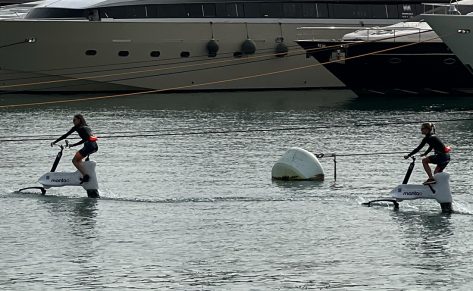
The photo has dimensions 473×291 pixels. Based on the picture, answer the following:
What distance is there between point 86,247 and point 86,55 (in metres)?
41.4

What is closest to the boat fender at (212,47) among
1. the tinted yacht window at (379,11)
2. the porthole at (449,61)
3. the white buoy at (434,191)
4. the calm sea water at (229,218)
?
the tinted yacht window at (379,11)

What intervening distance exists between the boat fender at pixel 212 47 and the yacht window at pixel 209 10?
4.29 feet

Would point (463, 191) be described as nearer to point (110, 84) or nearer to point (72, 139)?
point (72, 139)

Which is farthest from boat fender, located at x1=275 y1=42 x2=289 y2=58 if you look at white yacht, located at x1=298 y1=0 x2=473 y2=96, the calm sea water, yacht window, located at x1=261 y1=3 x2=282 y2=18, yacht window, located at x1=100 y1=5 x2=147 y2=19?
the calm sea water

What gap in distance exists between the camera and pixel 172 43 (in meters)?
70.6

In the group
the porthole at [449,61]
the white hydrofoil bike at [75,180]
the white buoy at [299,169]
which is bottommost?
the porthole at [449,61]

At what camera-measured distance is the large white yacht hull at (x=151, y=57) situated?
69.7 m

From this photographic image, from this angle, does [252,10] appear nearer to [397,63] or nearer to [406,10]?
[406,10]

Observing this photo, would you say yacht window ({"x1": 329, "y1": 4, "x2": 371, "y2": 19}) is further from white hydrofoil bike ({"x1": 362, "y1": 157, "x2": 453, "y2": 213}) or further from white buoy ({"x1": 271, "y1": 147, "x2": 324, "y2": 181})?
white hydrofoil bike ({"x1": 362, "y1": 157, "x2": 453, "y2": 213})

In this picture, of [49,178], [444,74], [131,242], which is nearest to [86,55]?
[444,74]

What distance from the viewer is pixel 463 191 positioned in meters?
36.3

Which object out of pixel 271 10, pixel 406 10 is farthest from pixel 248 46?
pixel 406 10

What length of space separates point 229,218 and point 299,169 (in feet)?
19.7

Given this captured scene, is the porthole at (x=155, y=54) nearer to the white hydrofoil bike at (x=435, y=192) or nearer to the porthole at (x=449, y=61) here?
the porthole at (x=449, y=61)
